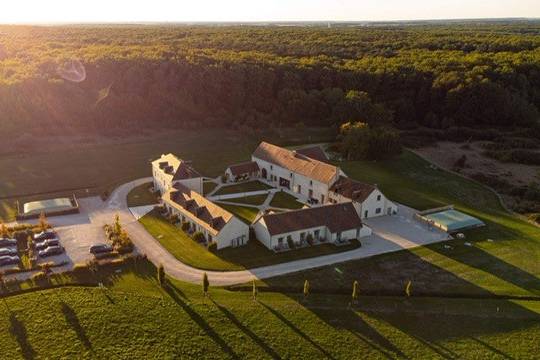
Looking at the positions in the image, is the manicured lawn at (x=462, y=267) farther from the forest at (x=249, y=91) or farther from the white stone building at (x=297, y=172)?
the forest at (x=249, y=91)

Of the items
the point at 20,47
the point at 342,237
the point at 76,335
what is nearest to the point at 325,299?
the point at 342,237

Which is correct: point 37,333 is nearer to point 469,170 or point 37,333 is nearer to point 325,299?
point 325,299

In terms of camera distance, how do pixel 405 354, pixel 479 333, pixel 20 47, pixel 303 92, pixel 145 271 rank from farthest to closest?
pixel 20 47, pixel 303 92, pixel 145 271, pixel 479 333, pixel 405 354

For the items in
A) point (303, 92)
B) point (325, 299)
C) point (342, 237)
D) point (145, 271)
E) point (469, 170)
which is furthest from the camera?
point (303, 92)

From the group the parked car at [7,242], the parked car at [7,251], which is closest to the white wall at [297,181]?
the parked car at [7,242]

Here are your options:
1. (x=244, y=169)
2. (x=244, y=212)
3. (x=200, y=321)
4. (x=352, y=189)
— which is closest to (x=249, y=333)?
(x=200, y=321)

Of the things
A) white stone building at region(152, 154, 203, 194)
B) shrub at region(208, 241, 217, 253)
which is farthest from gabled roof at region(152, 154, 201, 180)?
shrub at region(208, 241, 217, 253)

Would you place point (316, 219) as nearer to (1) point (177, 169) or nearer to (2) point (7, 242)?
(1) point (177, 169)

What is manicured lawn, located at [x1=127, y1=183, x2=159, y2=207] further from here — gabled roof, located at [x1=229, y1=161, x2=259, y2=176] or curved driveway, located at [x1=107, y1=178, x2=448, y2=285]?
gabled roof, located at [x1=229, y1=161, x2=259, y2=176]
